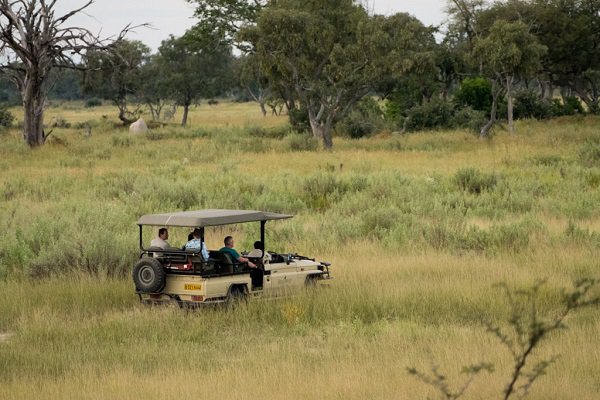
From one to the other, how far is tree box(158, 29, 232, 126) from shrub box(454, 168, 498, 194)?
143 ft

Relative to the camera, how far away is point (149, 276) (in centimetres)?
1220

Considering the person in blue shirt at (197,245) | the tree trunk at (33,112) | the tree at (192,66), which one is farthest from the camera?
the tree at (192,66)

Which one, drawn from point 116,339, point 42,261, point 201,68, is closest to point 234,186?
point 42,261

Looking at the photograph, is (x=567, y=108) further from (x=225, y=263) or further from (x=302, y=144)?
(x=225, y=263)

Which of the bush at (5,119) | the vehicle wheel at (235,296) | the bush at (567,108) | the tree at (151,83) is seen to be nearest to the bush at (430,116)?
the bush at (567,108)

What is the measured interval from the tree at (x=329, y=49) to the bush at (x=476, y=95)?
9.33 meters

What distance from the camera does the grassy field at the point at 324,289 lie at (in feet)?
29.1

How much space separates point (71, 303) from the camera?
12.8 metres

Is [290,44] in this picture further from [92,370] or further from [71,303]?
[92,370]

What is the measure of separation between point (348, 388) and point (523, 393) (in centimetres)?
141

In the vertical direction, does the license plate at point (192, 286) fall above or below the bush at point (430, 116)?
below

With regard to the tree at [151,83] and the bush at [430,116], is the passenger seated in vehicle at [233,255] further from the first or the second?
the tree at [151,83]

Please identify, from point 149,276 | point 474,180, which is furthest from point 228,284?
point 474,180

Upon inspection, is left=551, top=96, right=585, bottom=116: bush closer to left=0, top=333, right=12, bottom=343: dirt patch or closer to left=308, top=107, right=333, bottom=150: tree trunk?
left=308, top=107, right=333, bottom=150: tree trunk
